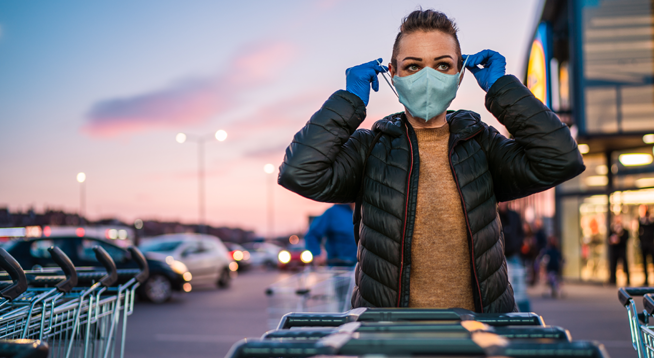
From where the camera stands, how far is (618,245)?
1421 centimetres

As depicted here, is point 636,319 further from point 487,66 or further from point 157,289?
point 157,289

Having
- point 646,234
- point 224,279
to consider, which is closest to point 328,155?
point 646,234

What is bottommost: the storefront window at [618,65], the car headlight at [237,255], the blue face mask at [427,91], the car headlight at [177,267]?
the car headlight at [237,255]

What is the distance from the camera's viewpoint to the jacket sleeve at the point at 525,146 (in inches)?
79.0

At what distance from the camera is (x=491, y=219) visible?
2059 mm

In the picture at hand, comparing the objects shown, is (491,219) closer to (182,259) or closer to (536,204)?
(182,259)

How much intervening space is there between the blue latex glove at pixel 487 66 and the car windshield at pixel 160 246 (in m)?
14.0

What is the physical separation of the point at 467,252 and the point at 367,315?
0.73 metres

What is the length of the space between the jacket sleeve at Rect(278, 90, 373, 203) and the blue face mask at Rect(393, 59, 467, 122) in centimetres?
20

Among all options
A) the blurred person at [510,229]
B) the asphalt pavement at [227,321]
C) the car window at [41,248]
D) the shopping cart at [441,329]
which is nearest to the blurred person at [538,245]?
the asphalt pavement at [227,321]

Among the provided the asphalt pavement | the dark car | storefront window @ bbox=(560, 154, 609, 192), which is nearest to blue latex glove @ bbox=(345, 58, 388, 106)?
the asphalt pavement

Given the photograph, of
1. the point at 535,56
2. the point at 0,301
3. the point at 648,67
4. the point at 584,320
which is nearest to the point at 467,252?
the point at 0,301

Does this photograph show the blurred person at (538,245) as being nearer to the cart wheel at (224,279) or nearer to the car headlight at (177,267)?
the cart wheel at (224,279)

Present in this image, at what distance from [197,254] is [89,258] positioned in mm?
4576
